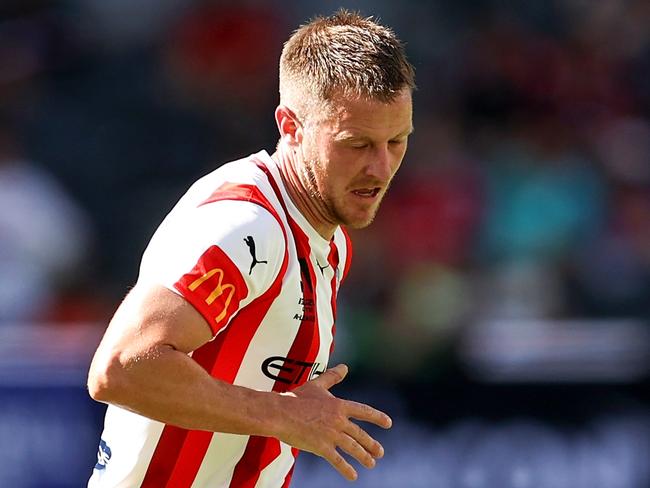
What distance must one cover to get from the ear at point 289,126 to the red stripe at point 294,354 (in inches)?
5.4

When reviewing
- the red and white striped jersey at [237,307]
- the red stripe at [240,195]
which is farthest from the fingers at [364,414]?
the red stripe at [240,195]

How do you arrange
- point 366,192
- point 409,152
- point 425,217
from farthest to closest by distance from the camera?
1. point 409,152
2. point 425,217
3. point 366,192

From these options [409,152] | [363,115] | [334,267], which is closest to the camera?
[363,115]

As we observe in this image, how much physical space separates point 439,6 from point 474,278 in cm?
306

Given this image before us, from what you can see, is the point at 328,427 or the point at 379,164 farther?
the point at 379,164

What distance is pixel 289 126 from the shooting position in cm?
371

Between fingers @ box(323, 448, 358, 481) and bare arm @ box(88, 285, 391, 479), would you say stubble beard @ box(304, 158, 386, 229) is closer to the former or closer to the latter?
bare arm @ box(88, 285, 391, 479)

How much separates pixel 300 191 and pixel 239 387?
795 millimetres

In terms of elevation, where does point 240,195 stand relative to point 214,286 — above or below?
above

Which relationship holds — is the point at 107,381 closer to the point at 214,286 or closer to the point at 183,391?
the point at 183,391

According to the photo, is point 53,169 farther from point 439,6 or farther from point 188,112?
point 439,6

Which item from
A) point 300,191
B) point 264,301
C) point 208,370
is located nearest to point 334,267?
point 300,191

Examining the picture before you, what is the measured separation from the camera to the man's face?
3.51 m

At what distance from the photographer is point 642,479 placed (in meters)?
6.93
